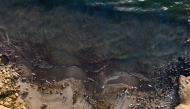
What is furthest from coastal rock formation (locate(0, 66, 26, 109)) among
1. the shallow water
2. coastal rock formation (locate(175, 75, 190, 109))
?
coastal rock formation (locate(175, 75, 190, 109))

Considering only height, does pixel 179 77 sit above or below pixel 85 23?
below

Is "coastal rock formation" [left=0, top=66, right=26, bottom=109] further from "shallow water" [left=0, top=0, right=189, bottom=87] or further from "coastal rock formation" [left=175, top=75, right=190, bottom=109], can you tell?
"coastal rock formation" [left=175, top=75, right=190, bottom=109]

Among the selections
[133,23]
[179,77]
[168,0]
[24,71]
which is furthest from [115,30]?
[24,71]

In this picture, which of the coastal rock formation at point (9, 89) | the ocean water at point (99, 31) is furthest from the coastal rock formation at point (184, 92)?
the coastal rock formation at point (9, 89)

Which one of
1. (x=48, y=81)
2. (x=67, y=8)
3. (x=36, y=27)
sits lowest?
(x=48, y=81)

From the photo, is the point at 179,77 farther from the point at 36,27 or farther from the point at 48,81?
the point at 36,27

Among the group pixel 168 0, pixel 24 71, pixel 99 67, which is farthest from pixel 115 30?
pixel 24 71
